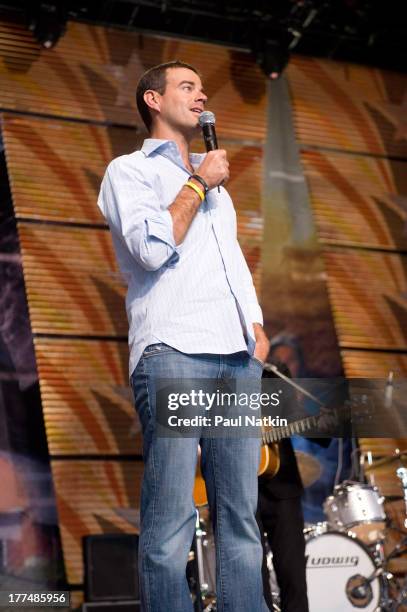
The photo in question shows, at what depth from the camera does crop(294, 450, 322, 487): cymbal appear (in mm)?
4793

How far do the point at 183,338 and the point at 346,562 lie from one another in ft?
9.11

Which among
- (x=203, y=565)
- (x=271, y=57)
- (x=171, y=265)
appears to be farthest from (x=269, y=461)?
(x=271, y=57)

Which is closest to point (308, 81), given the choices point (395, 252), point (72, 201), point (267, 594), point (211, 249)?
point (395, 252)

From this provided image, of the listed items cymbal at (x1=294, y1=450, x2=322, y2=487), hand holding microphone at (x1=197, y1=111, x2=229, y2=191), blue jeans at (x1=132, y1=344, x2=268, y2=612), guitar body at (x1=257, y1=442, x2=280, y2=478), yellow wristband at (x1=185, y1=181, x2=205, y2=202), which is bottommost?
cymbal at (x1=294, y1=450, x2=322, y2=487)

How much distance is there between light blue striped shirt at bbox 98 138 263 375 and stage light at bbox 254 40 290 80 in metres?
3.60

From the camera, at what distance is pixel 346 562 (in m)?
4.51

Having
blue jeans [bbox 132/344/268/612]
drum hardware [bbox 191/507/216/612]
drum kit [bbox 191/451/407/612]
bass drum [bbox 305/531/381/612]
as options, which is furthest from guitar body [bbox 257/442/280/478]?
blue jeans [bbox 132/344/268/612]

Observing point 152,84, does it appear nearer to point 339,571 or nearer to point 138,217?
point 138,217

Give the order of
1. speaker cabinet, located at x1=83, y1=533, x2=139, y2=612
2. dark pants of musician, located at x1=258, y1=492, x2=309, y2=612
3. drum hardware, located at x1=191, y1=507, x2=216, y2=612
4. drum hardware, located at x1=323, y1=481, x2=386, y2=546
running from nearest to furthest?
dark pants of musician, located at x1=258, y1=492, x2=309, y2=612 < drum hardware, located at x1=191, y1=507, x2=216, y2=612 < speaker cabinet, located at x1=83, y1=533, x2=139, y2=612 < drum hardware, located at x1=323, y1=481, x2=386, y2=546

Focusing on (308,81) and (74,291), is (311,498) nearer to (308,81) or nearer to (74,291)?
(74,291)

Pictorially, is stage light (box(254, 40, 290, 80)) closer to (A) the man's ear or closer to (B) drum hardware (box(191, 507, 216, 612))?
(B) drum hardware (box(191, 507, 216, 612))

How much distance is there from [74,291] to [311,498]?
69.8 inches

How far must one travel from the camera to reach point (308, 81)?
20.0ft

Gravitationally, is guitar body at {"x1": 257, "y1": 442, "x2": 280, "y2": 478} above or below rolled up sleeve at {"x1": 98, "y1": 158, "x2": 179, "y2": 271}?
below
